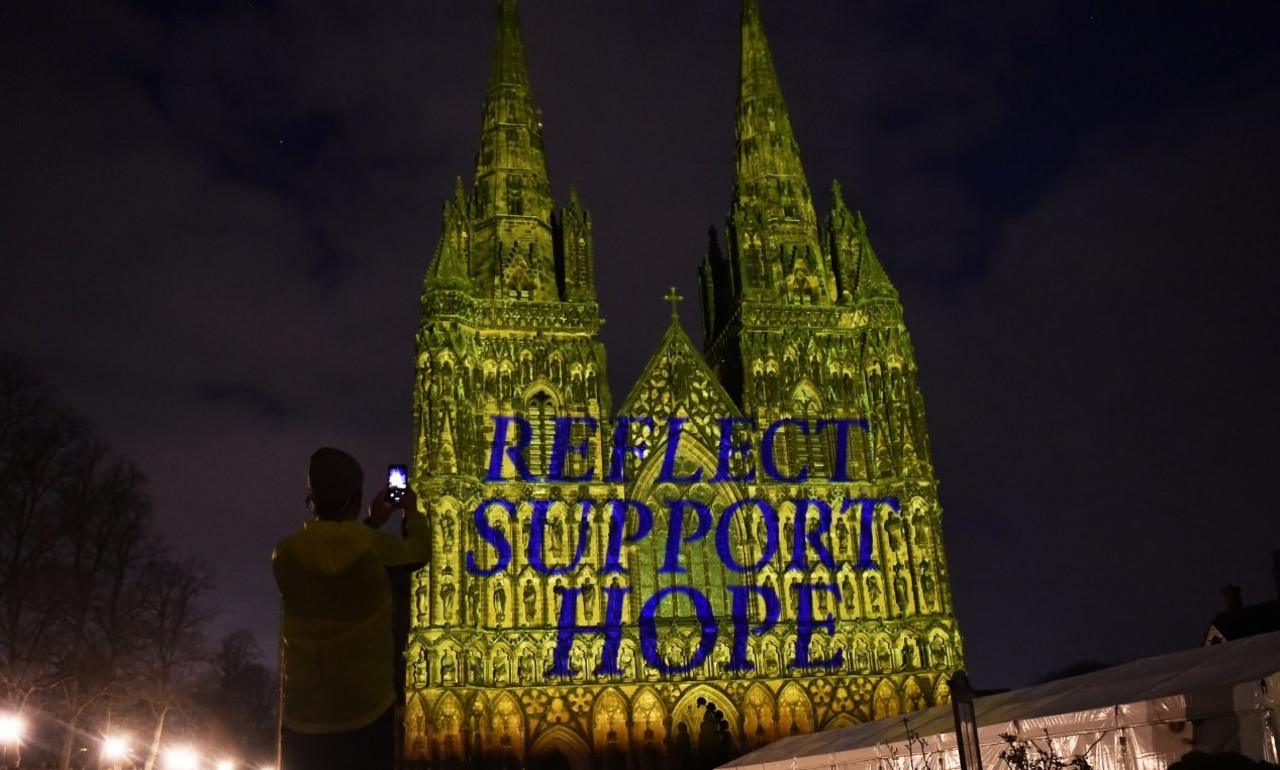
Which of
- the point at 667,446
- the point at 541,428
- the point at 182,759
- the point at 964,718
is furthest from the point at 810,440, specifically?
the point at 964,718

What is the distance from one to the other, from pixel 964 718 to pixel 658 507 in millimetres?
25601

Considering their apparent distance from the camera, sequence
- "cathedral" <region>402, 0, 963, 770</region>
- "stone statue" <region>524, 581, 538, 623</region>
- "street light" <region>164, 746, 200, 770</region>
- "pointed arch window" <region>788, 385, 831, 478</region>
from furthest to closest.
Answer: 1. "pointed arch window" <region>788, 385, 831, 478</region>
2. "stone statue" <region>524, 581, 538, 623</region>
3. "cathedral" <region>402, 0, 963, 770</region>
4. "street light" <region>164, 746, 200, 770</region>

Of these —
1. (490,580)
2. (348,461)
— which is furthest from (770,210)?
(348,461)

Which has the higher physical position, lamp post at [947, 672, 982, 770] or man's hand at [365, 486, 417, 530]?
man's hand at [365, 486, 417, 530]

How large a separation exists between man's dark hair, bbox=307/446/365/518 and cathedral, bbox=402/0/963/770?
27.2 meters

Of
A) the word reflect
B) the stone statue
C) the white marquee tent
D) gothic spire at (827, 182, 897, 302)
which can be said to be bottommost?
the white marquee tent

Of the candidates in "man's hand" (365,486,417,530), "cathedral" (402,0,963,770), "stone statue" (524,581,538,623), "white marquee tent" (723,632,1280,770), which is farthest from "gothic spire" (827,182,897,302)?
"man's hand" (365,486,417,530)

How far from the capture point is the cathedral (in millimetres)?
33125

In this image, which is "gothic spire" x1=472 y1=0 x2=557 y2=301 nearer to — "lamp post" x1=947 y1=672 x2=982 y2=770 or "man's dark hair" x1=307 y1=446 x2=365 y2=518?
"lamp post" x1=947 y1=672 x2=982 y2=770

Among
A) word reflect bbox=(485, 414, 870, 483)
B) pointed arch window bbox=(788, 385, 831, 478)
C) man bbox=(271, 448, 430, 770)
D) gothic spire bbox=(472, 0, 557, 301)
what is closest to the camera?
man bbox=(271, 448, 430, 770)

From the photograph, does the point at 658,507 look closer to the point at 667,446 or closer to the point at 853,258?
the point at 667,446

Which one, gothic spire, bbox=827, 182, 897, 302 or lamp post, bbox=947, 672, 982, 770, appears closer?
lamp post, bbox=947, 672, 982, 770

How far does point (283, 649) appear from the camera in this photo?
177 inches

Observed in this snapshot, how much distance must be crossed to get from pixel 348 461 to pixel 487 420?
103 feet
